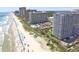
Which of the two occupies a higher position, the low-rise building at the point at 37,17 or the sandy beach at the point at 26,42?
the low-rise building at the point at 37,17

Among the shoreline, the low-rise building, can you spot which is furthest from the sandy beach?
the low-rise building

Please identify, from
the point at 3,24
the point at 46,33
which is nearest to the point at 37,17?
the point at 46,33

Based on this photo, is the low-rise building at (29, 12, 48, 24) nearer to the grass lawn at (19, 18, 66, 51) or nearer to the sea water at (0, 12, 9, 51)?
the grass lawn at (19, 18, 66, 51)

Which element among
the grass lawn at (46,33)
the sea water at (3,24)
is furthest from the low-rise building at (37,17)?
the sea water at (3,24)

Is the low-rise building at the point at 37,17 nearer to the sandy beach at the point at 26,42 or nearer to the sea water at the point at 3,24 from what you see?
the sandy beach at the point at 26,42

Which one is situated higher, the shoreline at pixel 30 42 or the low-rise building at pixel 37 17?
the low-rise building at pixel 37 17

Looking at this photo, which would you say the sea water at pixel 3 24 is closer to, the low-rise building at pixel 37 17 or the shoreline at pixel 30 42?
the shoreline at pixel 30 42

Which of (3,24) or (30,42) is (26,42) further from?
(3,24)
